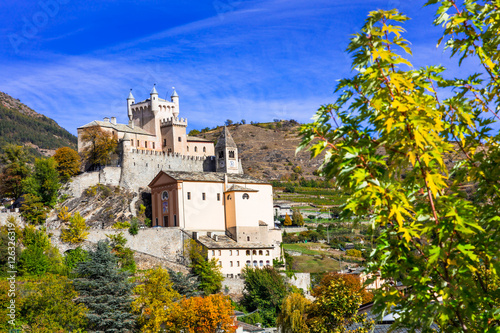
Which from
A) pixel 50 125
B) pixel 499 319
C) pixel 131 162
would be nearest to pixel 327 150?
pixel 499 319

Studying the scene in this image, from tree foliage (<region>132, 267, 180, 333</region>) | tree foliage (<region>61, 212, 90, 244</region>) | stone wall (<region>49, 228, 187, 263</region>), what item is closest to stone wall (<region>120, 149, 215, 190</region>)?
stone wall (<region>49, 228, 187, 263</region>)

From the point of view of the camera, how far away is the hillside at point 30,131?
16765 centimetres

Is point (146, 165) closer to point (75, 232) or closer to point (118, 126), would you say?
point (118, 126)

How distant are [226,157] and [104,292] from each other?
28.4 m

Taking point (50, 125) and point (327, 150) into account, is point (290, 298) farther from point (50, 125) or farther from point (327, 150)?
point (50, 125)

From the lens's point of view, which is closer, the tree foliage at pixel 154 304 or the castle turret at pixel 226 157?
the tree foliage at pixel 154 304

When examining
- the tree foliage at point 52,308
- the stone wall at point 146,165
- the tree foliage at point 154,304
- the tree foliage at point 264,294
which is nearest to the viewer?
the tree foliage at point 52,308

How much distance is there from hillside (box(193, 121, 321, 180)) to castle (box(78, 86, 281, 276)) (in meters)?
61.0

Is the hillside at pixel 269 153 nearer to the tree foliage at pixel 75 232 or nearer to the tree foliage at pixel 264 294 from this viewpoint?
the tree foliage at pixel 264 294

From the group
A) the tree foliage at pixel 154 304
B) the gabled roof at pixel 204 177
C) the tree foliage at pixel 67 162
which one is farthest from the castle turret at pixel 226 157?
the tree foliage at pixel 154 304

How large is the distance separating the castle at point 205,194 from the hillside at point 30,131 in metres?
97.8

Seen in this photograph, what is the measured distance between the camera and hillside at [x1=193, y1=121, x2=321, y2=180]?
14225cm

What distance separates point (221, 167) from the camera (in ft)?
225

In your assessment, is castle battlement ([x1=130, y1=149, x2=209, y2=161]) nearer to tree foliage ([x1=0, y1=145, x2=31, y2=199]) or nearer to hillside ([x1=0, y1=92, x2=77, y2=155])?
tree foliage ([x1=0, y1=145, x2=31, y2=199])
